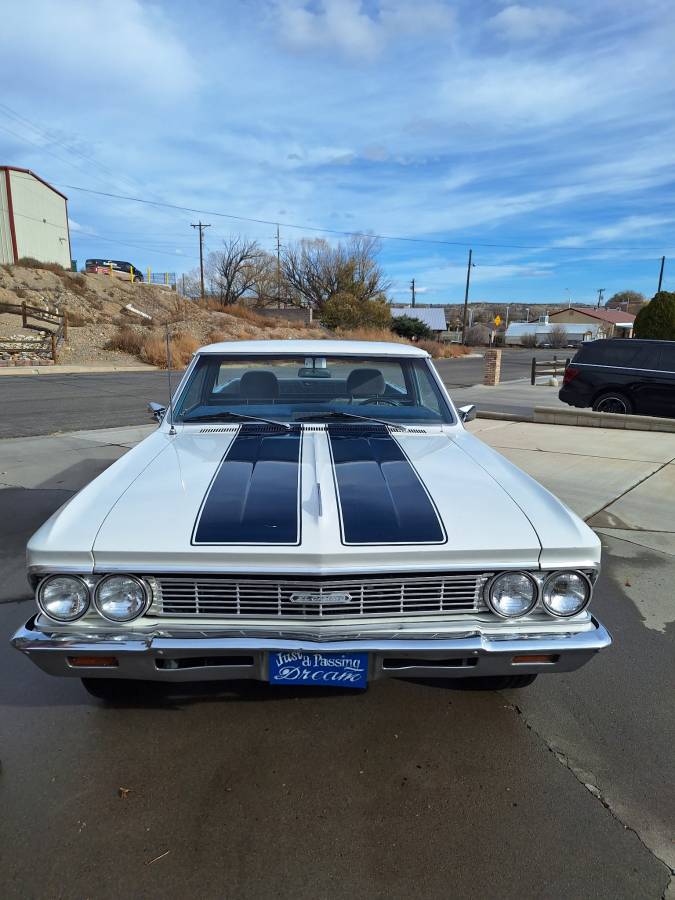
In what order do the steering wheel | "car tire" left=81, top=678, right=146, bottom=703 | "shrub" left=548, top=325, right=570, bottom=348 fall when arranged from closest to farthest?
1. "car tire" left=81, top=678, right=146, bottom=703
2. the steering wheel
3. "shrub" left=548, top=325, right=570, bottom=348

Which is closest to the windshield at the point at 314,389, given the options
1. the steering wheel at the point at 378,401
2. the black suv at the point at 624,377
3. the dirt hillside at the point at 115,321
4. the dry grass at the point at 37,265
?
the steering wheel at the point at 378,401

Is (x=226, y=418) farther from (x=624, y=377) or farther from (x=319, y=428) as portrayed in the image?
(x=624, y=377)

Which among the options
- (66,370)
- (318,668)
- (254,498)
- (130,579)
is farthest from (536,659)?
(66,370)

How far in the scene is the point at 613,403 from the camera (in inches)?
427

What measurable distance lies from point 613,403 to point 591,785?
389 inches

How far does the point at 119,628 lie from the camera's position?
203cm

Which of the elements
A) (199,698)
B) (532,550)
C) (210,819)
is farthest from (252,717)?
(532,550)

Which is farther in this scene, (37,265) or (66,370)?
(37,265)

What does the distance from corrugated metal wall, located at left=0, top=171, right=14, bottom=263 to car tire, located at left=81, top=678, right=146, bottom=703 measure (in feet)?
155

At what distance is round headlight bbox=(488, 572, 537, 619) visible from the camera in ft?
6.86

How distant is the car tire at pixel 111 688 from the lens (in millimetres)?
2461

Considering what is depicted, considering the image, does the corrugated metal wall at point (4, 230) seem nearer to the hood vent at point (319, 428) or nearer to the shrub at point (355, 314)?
the shrub at point (355, 314)

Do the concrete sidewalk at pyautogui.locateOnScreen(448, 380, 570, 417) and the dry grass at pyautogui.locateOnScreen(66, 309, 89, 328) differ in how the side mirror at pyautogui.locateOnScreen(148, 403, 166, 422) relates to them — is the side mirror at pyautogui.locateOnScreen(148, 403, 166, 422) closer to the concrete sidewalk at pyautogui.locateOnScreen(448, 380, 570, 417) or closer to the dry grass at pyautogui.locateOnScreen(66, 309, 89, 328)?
the concrete sidewalk at pyautogui.locateOnScreen(448, 380, 570, 417)

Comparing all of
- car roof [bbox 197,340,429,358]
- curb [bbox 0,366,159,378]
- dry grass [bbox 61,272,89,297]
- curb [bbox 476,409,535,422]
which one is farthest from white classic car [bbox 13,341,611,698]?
dry grass [bbox 61,272,89,297]
